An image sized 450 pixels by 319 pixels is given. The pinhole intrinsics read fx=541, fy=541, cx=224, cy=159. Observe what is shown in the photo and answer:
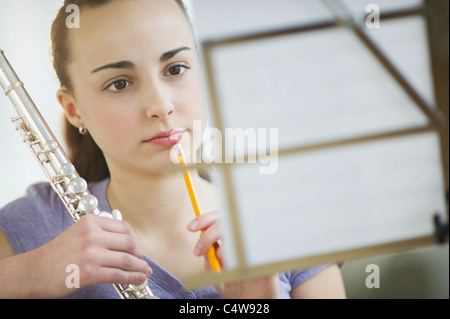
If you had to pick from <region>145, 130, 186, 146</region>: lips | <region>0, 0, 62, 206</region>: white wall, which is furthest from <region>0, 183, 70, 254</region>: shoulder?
<region>145, 130, 186, 146</region>: lips

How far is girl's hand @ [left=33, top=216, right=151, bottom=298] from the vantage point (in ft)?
2.11

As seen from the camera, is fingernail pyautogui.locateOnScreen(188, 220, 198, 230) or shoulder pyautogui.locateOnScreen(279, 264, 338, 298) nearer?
fingernail pyautogui.locateOnScreen(188, 220, 198, 230)

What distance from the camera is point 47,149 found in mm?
683

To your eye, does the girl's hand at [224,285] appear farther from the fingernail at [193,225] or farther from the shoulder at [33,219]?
the shoulder at [33,219]

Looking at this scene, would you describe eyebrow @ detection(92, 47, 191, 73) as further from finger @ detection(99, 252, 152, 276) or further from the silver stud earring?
finger @ detection(99, 252, 152, 276)

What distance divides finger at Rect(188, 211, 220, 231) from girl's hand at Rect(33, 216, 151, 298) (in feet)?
0.23

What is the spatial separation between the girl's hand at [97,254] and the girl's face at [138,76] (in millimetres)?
108

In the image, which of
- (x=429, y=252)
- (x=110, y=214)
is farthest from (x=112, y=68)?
(x=429, y=252)

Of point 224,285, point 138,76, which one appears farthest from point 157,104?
point 224,285

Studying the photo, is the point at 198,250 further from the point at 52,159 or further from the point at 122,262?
the point at 52,159

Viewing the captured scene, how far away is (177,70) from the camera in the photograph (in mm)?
706

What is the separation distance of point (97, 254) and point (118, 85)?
215 millimetres

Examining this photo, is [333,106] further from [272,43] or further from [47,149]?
[47,149]
